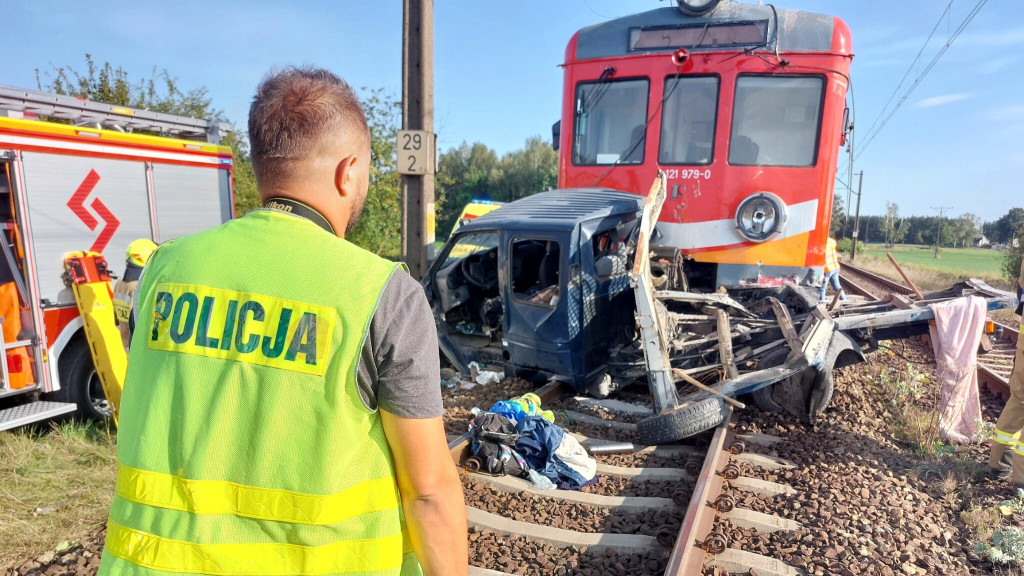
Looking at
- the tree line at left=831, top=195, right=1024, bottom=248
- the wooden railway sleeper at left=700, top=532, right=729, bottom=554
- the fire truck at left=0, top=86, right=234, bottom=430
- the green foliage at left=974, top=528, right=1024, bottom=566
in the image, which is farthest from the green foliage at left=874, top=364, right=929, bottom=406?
the tree line at left=831, top=195, right=1024, bottom=248

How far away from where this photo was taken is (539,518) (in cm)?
371

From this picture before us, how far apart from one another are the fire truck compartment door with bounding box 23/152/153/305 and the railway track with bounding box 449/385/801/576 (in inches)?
162

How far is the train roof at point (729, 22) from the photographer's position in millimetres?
6344

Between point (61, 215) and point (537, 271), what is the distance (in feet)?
14.9

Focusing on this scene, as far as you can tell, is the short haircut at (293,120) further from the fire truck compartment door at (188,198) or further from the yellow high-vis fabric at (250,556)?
the fire truck compartment door at (188,198)

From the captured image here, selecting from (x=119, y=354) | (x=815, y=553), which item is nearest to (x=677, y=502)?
(x=815, y=553)

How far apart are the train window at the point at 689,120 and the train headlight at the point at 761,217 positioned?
650mm

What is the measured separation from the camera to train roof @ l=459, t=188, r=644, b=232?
5.76m

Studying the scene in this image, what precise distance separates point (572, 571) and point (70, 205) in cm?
548

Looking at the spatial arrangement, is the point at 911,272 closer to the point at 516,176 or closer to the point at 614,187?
the point at 614,187

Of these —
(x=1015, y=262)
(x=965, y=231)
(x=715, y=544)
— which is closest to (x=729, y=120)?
(x=715, y=544)

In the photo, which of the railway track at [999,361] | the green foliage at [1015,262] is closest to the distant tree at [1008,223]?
the green foliage at [1015,262]

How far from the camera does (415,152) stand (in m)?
7.26

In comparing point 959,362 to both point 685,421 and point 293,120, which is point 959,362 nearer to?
point 685,421
